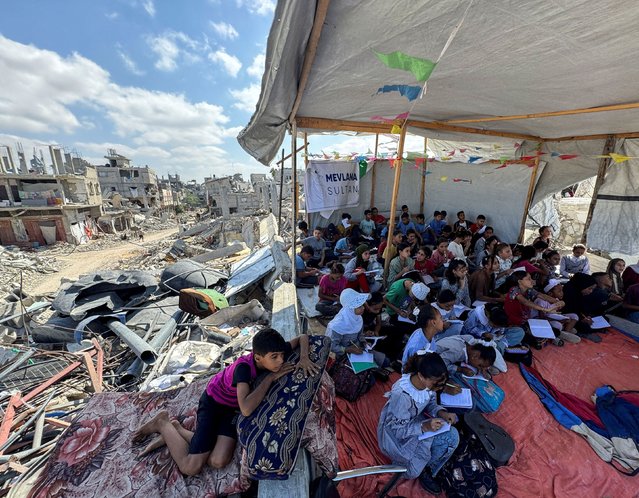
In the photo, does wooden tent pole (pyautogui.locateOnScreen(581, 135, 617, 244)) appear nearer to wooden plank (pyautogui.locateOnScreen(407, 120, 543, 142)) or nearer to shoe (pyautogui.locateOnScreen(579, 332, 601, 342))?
wooden plank (pyautogui.locateOnScreen(407, 120, 543, 142))

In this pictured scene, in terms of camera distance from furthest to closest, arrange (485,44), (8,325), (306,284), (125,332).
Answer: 1. (8,325)
2. (306,284)
3. (125,332)
4. (485,44)

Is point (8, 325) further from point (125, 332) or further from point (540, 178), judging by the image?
point (540, 178)

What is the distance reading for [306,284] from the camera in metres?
5.60

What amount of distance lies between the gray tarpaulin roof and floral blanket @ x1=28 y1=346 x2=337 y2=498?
2709 mm

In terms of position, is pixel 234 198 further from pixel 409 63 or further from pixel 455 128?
pixel 409 63

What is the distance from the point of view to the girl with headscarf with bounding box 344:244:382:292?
459 cm

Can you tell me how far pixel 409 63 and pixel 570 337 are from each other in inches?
171

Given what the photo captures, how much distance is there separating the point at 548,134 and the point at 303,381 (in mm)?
6967

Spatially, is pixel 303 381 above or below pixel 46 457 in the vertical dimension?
above

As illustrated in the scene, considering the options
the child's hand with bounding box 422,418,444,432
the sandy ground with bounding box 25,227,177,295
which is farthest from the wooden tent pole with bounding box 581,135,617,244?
the sandy ground with bounding box 25,227,177,295

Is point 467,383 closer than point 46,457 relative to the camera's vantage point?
No

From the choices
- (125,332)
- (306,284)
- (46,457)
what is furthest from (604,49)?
(125,332)

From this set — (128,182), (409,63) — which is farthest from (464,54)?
(128,182)

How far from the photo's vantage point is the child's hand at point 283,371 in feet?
7.14
